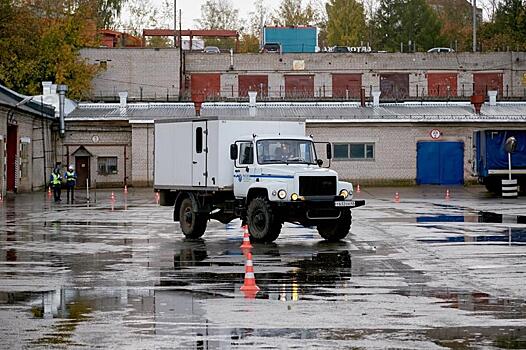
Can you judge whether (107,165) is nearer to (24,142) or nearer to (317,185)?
(24,142)

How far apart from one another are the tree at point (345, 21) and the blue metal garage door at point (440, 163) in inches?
1748

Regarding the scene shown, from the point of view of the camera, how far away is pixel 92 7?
96125 mm

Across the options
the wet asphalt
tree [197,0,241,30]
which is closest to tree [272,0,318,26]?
tree [197,0,241,30]

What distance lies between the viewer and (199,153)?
90.0 feet

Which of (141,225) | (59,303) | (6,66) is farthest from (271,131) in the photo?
(6,66)

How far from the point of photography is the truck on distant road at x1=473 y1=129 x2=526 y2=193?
51.6 metres

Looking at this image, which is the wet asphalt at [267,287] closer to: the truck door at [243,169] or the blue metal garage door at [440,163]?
the truck door at [243,169]

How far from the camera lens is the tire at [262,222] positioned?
25109 millimetres

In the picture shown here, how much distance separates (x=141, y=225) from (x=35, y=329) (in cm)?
1909

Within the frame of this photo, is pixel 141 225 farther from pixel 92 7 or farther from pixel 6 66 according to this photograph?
pixel 92 7

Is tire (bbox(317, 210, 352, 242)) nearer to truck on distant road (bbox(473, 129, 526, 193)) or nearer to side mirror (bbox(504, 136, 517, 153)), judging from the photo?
side mirror (bbox(504, 136, 517, 153))

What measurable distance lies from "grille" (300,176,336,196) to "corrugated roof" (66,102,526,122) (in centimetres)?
3640

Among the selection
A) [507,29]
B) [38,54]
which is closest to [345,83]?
[38,54]

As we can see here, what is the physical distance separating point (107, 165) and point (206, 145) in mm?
36262
